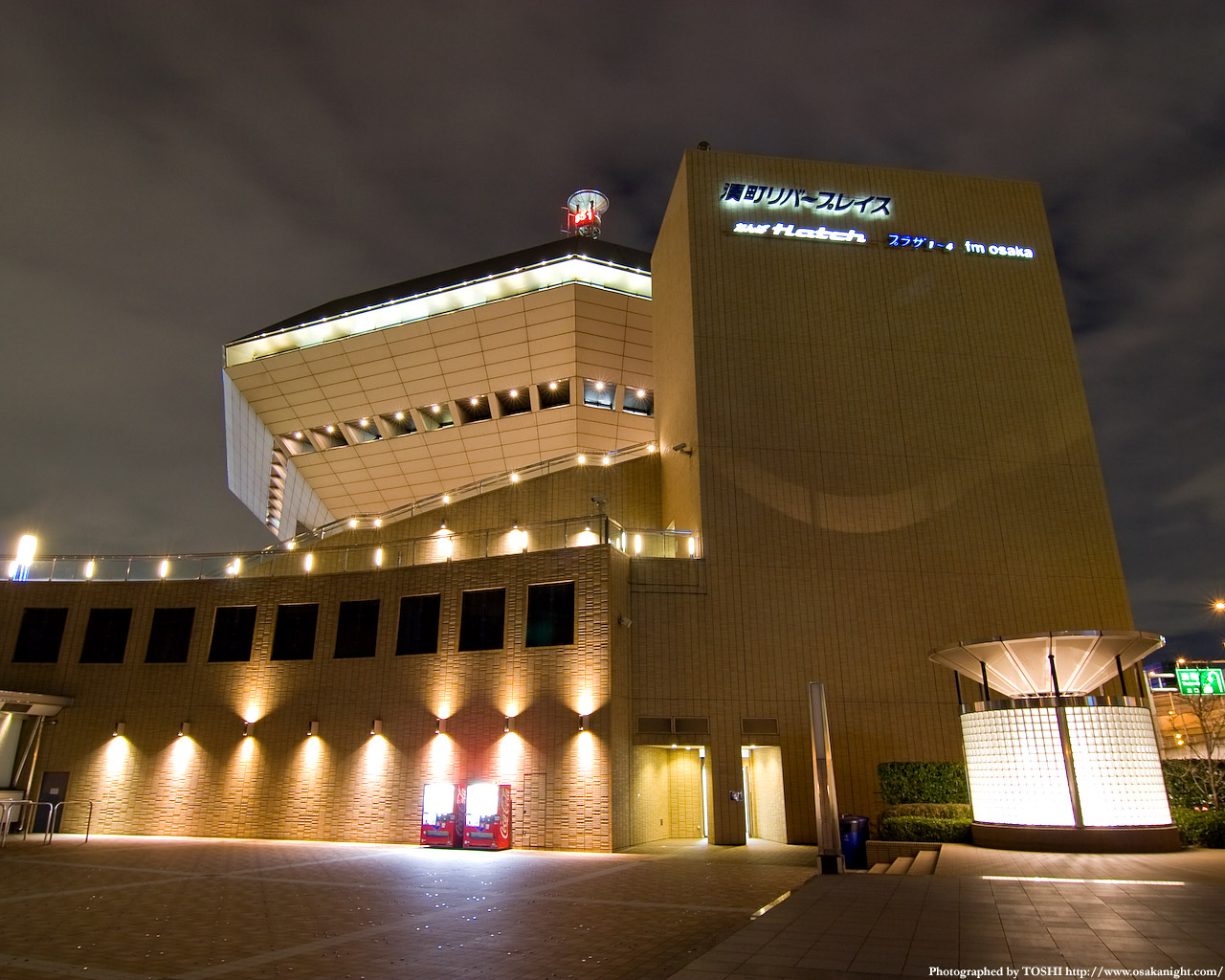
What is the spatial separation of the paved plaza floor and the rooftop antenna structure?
1104 inches

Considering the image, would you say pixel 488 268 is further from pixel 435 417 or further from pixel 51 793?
pixel 51 793

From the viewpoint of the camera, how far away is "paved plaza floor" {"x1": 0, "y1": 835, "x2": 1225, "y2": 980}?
6.30 meters

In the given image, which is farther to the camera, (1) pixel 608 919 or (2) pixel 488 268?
(2) pixel 488 268

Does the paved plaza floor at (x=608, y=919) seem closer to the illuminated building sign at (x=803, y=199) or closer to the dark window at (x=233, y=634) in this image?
the dark window at (x=233, y=634)

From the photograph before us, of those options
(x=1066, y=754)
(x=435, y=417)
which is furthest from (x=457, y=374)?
(x=1066, y=754)

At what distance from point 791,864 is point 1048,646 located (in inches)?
227

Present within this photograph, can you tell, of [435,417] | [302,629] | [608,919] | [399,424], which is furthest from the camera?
[399,424]

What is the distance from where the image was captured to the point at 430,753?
18516 mm

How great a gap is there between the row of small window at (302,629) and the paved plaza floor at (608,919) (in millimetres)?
6206

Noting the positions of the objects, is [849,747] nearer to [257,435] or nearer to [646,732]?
[646,732]

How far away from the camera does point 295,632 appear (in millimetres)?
20906

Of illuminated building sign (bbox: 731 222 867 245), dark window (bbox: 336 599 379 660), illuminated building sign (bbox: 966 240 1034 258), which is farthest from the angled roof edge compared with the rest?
dark window (bbox: 336 599 379 660)

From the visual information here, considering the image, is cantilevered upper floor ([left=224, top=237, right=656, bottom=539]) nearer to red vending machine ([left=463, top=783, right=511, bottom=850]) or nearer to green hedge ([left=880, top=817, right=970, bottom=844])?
red vending machine ([left=463, top=783, right=511, bottom=850])

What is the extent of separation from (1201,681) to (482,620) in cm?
2170
